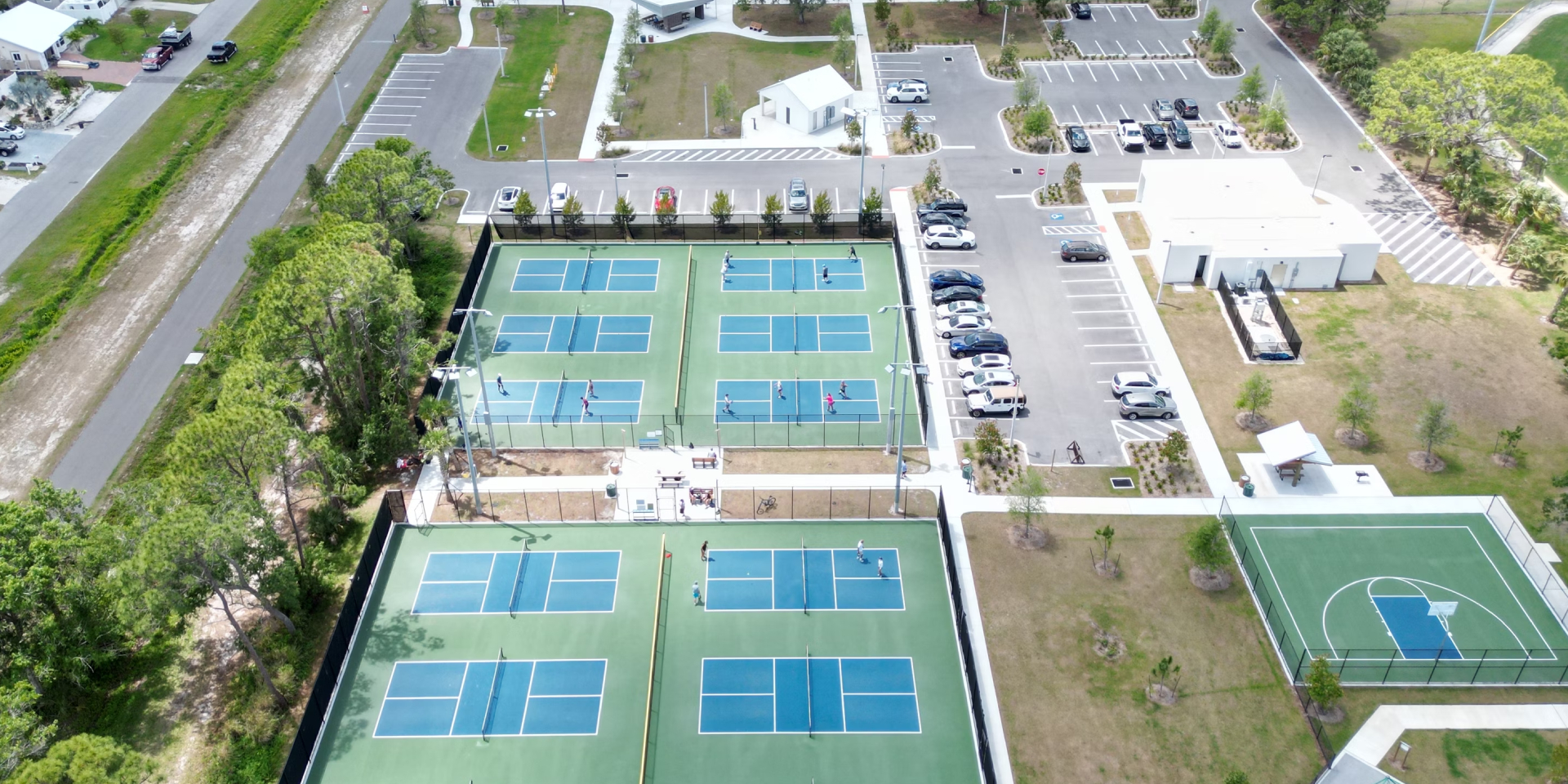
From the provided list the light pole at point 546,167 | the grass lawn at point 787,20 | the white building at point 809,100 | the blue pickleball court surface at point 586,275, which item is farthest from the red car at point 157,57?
the white building at point 809,100

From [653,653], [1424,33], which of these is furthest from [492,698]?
[1424,33]

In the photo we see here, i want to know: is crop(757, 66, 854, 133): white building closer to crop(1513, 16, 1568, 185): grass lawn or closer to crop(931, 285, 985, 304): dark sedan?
crop(931, 285, 985, 304): dark sedan

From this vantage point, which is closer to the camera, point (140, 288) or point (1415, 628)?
point (1415, 628)

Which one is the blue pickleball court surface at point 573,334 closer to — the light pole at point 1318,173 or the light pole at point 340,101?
the light pole at point 340,101

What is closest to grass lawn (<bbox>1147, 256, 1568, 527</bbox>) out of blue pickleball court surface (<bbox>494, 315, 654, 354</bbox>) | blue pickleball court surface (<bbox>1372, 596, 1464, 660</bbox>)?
blue pickleball court surface (<bbox>1372, 596, 1464, 660</bbox>)

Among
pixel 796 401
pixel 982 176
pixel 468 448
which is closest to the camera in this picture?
pixel 468 448

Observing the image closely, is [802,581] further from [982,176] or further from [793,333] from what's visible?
[982,176]
